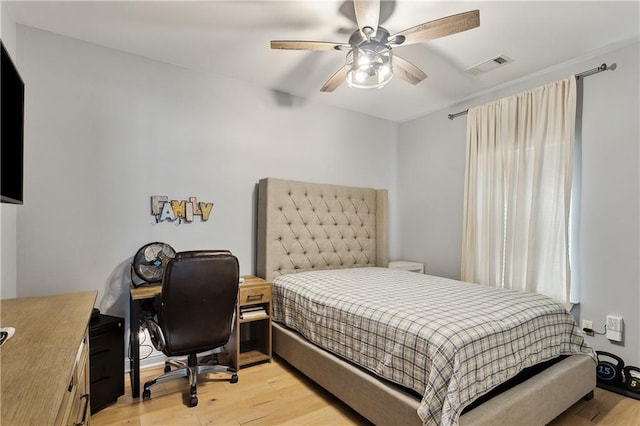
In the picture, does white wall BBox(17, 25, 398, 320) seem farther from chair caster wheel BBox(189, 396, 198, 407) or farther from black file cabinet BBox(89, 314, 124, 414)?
chair caster wheel BBox(189, 396, 198, 407)

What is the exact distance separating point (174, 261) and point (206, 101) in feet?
5.50

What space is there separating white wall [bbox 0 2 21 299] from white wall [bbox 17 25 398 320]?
6cm

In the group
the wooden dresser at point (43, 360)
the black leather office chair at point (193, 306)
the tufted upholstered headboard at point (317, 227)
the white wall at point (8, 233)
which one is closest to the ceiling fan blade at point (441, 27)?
the tufted upholstered headboard at point (317, 227)

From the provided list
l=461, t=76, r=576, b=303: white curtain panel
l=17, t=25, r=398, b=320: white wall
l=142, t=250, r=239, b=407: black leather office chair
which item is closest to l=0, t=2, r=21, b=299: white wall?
l=17, t=25, r=398, b=320: white wall

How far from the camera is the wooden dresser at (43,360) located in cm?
67

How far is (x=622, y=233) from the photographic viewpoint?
2492 millimetres

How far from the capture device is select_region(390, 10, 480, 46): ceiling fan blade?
1.73 metres

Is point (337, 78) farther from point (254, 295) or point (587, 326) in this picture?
point (587, 326)

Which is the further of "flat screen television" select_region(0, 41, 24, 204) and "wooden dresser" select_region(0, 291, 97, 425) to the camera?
"flat screen television" select_region(0, 41, 24, 204)

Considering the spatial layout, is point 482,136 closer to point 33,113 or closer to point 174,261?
point 174,261

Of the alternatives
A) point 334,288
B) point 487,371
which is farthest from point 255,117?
point 487,371

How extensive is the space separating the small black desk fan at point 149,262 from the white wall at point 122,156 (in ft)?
0.61

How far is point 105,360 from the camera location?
2.09m

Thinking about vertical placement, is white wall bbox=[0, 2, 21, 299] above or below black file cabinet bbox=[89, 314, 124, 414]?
above
